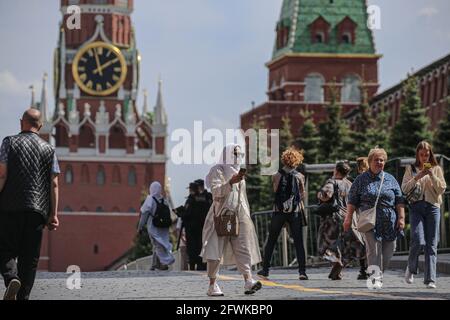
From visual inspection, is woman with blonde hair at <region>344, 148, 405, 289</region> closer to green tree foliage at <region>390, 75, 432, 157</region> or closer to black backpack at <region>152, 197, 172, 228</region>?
black backpack at <region>152, 197, 172, 228</region>

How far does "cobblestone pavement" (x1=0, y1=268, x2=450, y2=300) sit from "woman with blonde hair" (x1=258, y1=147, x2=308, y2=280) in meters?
0.46

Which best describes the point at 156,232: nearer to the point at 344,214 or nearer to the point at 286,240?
the point at 286,240

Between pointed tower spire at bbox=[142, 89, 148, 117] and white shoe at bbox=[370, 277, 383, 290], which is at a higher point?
pointed tower spire at bbox=[142, 89, 148, 117]

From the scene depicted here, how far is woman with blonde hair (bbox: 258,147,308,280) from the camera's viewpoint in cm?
1873

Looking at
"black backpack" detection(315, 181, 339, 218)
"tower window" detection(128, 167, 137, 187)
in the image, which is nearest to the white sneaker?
"black backpack" detection(315, 181, 339, 218)

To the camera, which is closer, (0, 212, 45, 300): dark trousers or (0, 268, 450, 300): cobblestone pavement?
(0, 212, 45, 300): dark trousers

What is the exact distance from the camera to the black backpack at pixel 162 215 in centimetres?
2554

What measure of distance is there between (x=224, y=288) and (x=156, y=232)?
28.6 ft

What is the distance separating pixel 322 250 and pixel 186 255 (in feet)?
28.5

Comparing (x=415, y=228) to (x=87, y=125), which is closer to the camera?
(x=415, y=228)

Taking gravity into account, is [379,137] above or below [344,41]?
below

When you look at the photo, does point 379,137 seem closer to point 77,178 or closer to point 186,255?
point 186,255

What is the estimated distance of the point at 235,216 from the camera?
16.0 m
